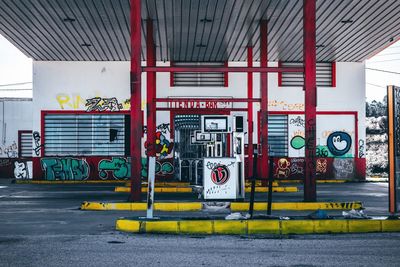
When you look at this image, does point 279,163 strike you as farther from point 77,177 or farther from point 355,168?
point 77,177

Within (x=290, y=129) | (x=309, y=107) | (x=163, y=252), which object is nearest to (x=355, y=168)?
(x=290, y=129)

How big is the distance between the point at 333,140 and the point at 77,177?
1160 centimetres

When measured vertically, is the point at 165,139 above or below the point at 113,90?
below

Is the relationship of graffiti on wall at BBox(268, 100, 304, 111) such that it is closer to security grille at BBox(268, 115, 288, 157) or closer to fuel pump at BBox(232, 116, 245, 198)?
security grille at BBox(268, 115, 288, 157)

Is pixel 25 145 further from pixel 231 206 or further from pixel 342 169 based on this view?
pixel 231 206

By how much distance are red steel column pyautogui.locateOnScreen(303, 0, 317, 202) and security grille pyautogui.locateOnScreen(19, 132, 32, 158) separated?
19.7 metres

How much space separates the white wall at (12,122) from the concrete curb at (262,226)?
73.4 feet

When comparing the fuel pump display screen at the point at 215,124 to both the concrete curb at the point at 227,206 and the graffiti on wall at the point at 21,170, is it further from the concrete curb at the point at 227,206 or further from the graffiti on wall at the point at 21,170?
the graffiti on wall at the point at 21,170

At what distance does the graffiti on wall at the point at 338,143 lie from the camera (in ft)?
95.5


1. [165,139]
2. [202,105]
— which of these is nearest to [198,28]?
[202,105]

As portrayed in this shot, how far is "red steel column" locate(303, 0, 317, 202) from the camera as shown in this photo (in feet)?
47.0

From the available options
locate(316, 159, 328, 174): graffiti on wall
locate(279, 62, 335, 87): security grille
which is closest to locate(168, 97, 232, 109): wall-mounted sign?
locate(279, 62, 335, 87): security grille

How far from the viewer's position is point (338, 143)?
29141 millimetres

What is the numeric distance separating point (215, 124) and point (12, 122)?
17.1 m
